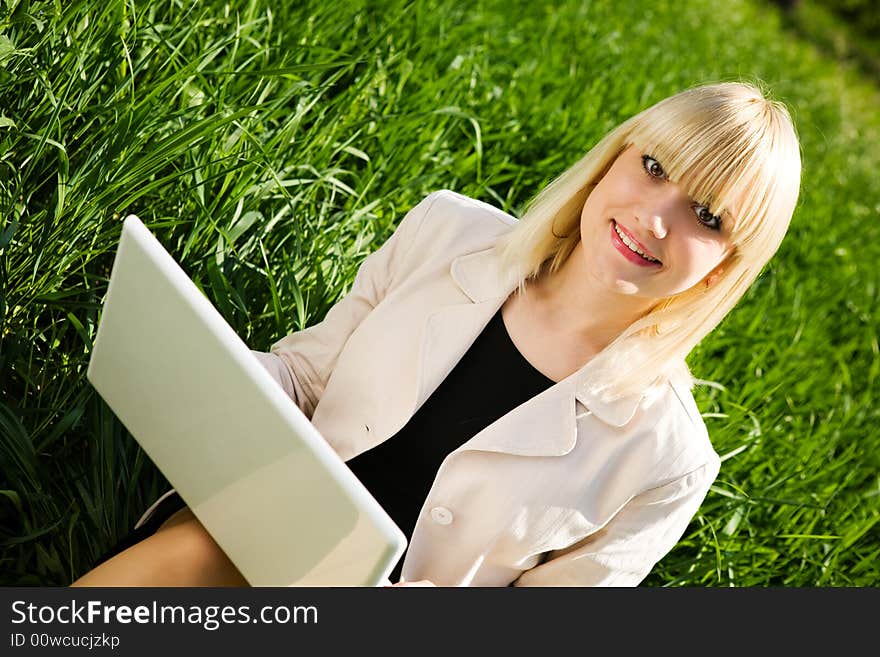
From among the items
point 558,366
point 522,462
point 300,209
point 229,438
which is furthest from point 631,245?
point 300,209

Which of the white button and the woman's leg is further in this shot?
the white button

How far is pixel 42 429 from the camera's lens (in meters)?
1.93

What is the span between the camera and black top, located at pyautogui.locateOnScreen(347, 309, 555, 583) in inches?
69.4

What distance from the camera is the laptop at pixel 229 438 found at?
1.19 meters

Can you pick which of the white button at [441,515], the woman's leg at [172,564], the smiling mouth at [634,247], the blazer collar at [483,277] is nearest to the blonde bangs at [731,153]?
the smiling mouth at [634,247]

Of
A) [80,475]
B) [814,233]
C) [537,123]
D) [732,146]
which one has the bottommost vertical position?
[814,233]

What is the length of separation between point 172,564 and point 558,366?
27.8 inches

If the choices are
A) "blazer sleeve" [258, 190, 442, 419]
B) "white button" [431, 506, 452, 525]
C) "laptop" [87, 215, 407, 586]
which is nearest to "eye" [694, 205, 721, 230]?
"blazer sleeve" [258, 190, 442, 419]

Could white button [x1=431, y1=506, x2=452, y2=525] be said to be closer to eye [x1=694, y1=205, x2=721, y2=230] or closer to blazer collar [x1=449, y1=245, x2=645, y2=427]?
blazer collar [x1=449, y1=245, x2=645, y2=427]

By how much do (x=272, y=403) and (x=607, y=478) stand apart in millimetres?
694

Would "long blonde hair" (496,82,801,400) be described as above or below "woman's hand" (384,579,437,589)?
above

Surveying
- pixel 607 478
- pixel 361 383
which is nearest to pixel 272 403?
pixel 361 383

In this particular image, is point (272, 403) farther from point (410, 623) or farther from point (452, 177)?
point (452, 177)

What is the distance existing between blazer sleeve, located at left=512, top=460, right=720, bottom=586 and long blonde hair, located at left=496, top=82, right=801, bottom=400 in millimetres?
177
